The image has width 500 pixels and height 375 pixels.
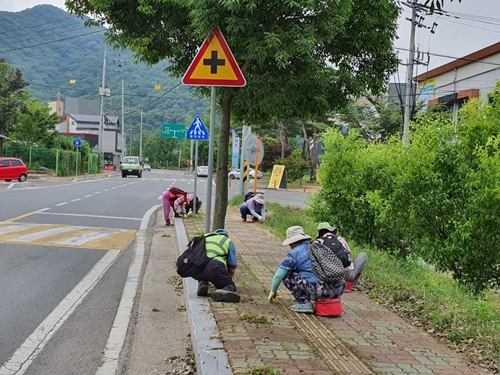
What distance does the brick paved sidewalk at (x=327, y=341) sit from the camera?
4.34 m

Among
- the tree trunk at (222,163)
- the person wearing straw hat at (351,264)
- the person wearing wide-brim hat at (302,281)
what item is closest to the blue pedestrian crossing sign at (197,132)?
the tree trunk at (222,163)

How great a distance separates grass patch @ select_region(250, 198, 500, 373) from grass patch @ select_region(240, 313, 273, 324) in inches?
62.7

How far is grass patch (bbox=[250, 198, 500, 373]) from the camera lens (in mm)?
5070

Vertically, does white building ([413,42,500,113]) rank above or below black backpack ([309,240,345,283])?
above

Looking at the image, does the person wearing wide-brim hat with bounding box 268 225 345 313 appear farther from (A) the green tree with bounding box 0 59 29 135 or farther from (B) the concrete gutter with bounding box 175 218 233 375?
(A) the green tree with bounding box 0 59 29 135

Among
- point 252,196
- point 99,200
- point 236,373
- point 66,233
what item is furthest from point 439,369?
point 99,200

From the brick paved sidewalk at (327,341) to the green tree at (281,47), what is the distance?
3.22 metres

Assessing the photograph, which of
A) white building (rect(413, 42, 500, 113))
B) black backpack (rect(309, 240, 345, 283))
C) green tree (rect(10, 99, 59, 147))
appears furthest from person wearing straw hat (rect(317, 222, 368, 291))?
green tree (rect(10, 99, 59, 147))

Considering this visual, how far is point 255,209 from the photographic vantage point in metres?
16.6

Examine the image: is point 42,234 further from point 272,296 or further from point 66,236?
point 272,296

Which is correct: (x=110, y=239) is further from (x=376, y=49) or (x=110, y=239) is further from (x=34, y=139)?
(x=34, y=139)

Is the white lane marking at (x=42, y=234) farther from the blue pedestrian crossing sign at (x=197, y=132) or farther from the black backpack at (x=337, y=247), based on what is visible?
the black backpack at (x=337, y=247)

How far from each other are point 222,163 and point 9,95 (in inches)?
1785

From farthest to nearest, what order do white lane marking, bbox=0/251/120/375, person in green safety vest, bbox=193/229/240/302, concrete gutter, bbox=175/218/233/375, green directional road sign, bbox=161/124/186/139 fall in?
green directional road sign, bbox=161/124/186/139 < person in green safety vest, bbox=193/229/240/302 < white lane marking, bbox=0/251/120/375 < concrete gutter, bbox=175/218/233/375
